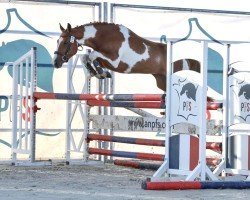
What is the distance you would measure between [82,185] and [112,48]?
2165mm

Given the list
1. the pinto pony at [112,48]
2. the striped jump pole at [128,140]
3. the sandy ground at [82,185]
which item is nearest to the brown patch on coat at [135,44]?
the pinto pony at [112,48]

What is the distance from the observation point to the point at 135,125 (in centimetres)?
847

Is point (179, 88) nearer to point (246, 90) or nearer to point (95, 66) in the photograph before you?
point (246, 90)

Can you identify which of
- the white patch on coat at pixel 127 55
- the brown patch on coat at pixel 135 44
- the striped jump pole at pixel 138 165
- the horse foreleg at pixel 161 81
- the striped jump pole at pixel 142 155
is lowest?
the striped jump pole at pixel 138 165

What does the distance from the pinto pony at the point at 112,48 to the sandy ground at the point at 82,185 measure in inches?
41.3

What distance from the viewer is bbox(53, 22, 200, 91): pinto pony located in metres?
8.49

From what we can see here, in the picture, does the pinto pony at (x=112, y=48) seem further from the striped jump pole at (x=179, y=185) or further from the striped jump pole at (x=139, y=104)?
the striped jump pole at (x=179, y=185)

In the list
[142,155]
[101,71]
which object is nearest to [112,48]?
[101,71]

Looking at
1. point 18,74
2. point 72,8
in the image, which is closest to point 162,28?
point 72,8

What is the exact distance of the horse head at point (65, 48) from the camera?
8469 millimetres

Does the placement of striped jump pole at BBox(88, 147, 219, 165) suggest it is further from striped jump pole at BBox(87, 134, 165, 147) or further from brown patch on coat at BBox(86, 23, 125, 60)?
brown patch on coat at BBox(86, 23, 125, 60)

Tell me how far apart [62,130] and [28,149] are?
0.72 m

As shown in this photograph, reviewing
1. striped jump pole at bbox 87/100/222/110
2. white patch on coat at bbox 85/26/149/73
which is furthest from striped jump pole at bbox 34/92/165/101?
white patch on coat at bbox 85/26/149/73

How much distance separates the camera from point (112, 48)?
852cm
